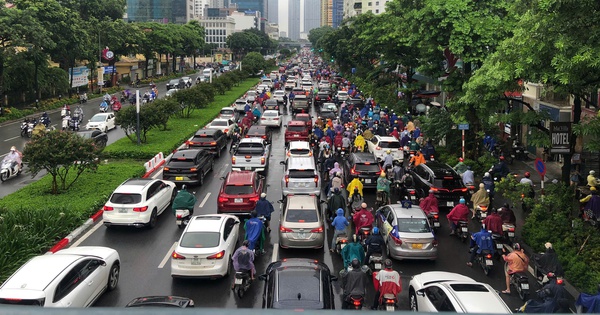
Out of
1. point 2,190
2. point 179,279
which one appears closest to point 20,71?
point 2,190

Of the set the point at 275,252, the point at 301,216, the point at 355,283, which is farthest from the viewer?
the point at 275,252

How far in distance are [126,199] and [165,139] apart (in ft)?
54.9

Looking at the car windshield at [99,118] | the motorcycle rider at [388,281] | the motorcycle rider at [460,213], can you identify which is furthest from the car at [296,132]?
the motorcycle rider at [388,281]

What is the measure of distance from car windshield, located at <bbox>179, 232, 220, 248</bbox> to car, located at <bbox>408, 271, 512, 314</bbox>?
4.77 m

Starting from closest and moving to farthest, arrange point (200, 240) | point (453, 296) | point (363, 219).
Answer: point (453, 296) < point (200, 240) < point (363, 219)

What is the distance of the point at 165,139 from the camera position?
3356 cm

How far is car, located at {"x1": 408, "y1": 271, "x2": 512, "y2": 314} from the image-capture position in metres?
9.70

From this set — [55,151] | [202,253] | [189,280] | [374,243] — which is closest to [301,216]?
[374,243]

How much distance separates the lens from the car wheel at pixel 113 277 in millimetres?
12713

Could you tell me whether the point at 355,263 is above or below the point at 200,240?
above

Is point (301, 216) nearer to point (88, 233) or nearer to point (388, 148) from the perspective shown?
point (88, 233)

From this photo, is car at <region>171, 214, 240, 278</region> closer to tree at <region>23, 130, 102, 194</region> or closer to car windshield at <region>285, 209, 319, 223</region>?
car windshield at <region>285, 209, 319, 223</region>

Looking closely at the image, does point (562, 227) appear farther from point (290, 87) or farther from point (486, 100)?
point (290, 87)

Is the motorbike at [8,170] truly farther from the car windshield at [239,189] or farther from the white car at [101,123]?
the white car at [101,123]
